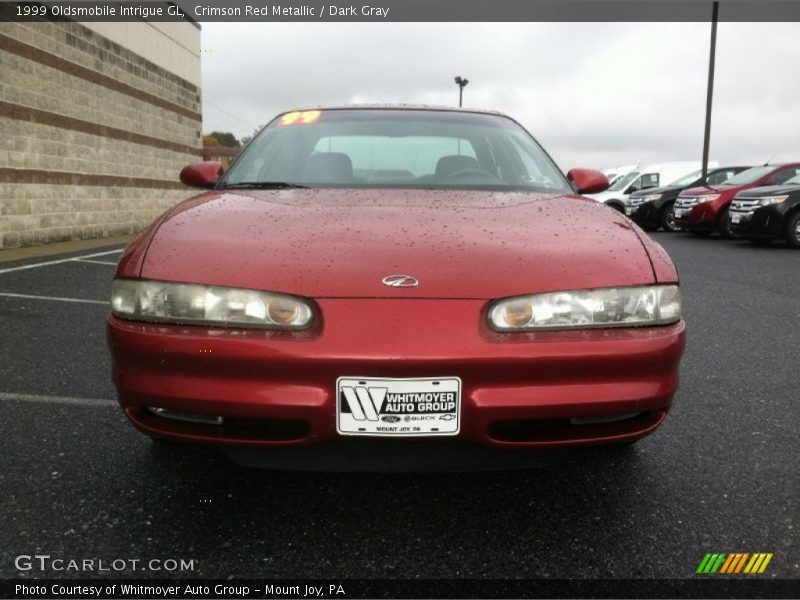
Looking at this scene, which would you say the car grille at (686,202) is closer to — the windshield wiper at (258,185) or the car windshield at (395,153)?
the car windshield at (395,153)

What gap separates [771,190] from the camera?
1127 centimetres

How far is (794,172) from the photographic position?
12.4 meters

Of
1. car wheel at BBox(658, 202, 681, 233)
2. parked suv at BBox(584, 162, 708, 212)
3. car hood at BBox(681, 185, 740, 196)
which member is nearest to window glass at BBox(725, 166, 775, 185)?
car hood at BBox(681, 185, 740, 196)

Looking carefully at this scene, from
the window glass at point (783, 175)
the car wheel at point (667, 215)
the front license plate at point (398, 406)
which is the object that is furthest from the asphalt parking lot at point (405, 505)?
the car wheel at point (667, 215)

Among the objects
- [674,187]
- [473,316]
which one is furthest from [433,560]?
[674,187]

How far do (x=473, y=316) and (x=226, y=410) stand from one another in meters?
0.68

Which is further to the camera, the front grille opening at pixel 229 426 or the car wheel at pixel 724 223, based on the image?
the car wheel at pixel 724 223

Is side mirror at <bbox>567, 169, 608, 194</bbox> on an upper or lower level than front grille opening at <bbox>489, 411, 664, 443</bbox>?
upper

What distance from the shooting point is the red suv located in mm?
12516

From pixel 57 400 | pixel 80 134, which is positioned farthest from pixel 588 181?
pixel 80 134

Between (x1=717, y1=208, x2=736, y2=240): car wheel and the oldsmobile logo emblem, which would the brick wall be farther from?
(x1=717, y1=208, x2=736, y2=240): car wheel

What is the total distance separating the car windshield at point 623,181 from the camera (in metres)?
19.4

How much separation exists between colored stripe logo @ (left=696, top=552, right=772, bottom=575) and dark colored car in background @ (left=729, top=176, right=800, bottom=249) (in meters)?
10.8

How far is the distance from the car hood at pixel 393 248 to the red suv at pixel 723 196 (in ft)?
37.4
